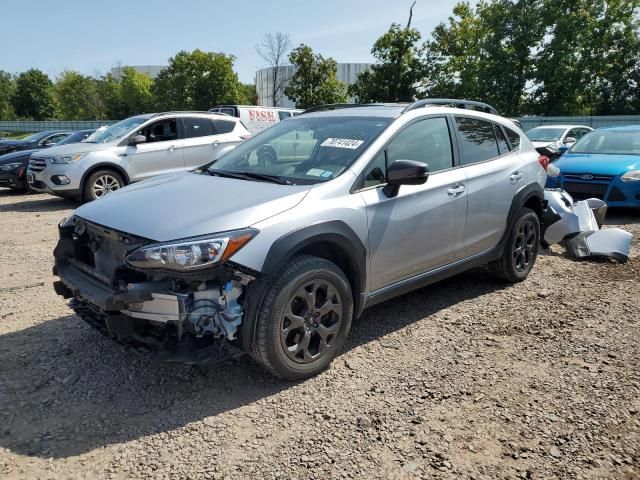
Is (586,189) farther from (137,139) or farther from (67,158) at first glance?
(67,158)

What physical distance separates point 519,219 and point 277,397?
122 inches

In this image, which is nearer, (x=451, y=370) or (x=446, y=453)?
(x=446, y=453)

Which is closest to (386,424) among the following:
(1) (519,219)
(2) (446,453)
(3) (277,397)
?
A: (2) (446,453)

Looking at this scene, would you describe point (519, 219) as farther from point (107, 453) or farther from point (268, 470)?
point (107, 453)

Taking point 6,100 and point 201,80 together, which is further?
point 6,100

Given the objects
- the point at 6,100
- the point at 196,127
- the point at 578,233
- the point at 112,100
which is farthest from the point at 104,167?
the point at 6,100

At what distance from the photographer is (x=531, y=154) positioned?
5293 mm

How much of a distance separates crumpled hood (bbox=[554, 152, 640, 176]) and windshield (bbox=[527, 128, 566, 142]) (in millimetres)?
4954

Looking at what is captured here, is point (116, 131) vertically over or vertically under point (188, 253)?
over

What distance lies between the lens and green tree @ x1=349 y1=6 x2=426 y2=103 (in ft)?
99.5

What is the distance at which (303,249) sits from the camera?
323 cm

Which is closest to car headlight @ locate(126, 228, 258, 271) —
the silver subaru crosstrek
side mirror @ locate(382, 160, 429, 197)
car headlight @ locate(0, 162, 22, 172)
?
the silver subaru crosstrek

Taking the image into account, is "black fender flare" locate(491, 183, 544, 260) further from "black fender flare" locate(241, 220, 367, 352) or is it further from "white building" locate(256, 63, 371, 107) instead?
"white building" locate(256, 63, 371, 107)

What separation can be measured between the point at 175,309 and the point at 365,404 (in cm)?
124
